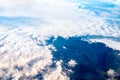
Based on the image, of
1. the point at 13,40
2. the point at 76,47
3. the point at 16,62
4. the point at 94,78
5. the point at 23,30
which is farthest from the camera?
the point at 23,30

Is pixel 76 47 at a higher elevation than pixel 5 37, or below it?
below

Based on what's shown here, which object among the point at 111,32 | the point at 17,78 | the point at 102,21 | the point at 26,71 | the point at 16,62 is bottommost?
the point at 17,78

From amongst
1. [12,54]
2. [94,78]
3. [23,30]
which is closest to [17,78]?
[94,78]

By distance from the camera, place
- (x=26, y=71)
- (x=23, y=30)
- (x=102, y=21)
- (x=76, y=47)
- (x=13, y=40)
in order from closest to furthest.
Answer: (x=26, y=71), (x=76, y=47), (x=13, y=40), (x=23, y=30), (x=102, y=21)

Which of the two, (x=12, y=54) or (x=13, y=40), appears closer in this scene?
(x=12, y=54)

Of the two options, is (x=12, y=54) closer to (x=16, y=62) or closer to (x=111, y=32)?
(x=16, y=62)

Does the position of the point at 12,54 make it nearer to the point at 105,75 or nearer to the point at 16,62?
the point at 16,62

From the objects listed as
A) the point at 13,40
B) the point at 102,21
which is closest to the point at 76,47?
the point at 13,40
